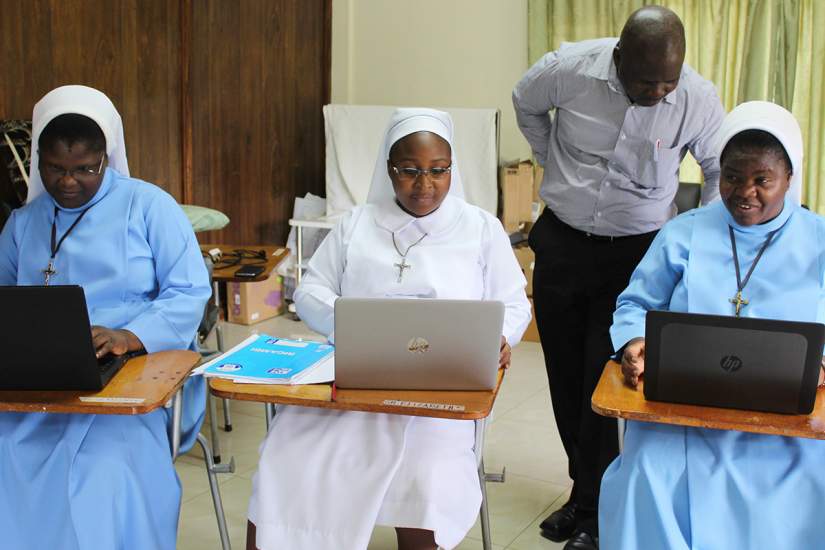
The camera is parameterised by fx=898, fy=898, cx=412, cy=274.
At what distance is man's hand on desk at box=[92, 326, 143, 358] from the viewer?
7.27ft

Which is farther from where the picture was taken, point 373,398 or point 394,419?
point 394,419

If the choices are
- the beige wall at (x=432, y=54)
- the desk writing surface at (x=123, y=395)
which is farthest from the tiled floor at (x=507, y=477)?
the beige wall at (x=432, y=54)

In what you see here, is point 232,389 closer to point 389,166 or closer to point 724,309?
point 389,166

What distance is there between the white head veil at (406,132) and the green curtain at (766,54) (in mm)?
3327

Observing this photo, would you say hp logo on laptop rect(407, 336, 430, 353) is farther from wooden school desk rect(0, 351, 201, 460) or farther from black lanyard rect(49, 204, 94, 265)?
black lanyard rect(49, 204, 94, 265)

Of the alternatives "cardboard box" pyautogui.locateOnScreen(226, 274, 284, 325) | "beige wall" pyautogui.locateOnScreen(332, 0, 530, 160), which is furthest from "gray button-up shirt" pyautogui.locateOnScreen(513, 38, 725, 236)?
"beige wall" pyautogui.locateOnScreen(332, 0, 530, 160)

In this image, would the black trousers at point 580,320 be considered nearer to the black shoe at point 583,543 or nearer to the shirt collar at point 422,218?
the black shoe at point 583,543

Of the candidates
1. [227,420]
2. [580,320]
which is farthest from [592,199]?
[227,420]

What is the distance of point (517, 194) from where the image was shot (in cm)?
587

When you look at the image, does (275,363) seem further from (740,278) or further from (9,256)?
(740,278)

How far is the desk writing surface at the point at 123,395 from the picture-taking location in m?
1.89

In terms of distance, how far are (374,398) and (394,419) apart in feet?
0.97

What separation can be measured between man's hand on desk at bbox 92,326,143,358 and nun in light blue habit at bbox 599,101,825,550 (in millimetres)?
1225

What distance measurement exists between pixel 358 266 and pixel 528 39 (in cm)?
401
